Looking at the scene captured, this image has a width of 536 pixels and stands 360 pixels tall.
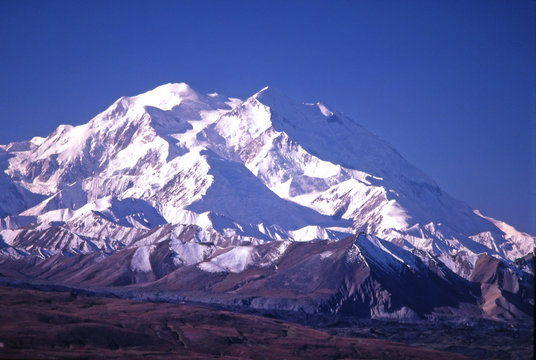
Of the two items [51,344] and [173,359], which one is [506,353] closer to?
[173,359]

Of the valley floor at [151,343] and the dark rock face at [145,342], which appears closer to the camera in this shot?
the dark rock face at [145,342]

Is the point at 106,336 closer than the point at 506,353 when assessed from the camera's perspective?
Yes

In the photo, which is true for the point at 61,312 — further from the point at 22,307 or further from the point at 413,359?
the point at 413,359

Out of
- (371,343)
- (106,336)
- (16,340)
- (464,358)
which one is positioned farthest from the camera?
(371,343)

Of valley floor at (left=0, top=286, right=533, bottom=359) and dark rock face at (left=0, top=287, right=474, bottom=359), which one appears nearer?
dark rock face at (left=0, top=287, right=474, bottom=359)

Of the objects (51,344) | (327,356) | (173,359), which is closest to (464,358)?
(327,356)

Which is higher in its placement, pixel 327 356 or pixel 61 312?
pixel 61 312

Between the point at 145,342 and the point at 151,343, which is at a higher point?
the point at 145,342

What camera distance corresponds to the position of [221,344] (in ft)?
604

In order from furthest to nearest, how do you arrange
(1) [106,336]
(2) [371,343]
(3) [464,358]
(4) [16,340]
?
(2) [371,343] → (3) [464,358] → (1) [106,336] → (4) [16,340]

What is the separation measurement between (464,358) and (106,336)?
248 ft

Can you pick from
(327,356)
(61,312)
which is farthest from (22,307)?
(327,356)

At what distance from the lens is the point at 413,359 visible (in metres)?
182

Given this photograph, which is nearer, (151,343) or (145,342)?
(151,343)
